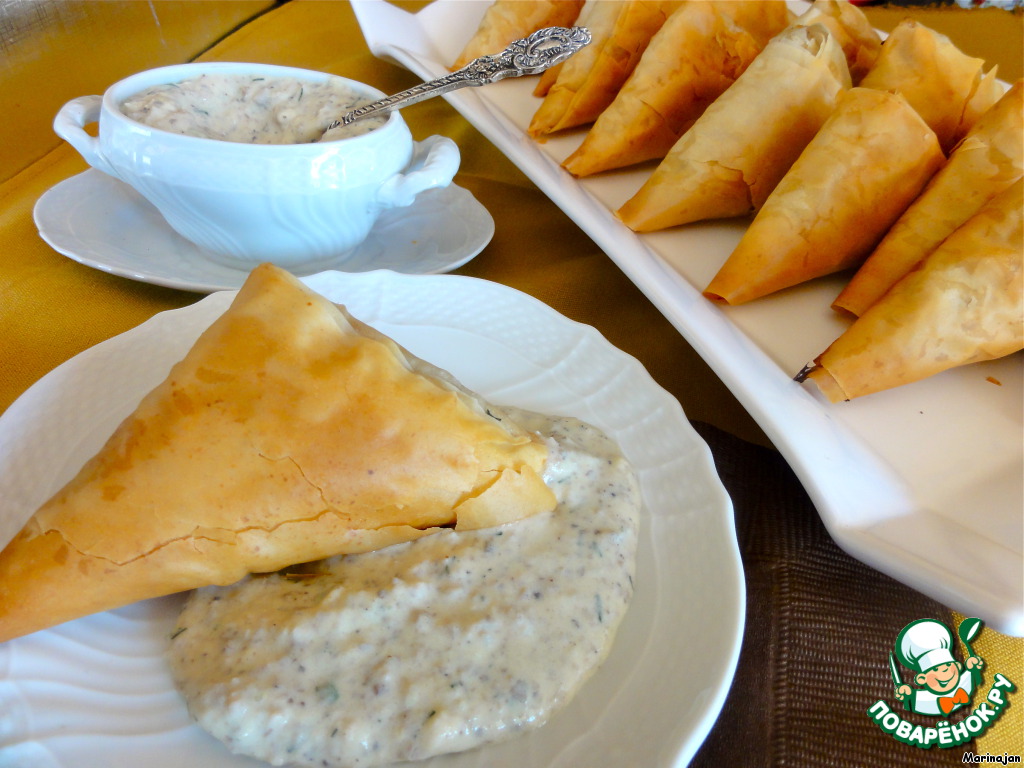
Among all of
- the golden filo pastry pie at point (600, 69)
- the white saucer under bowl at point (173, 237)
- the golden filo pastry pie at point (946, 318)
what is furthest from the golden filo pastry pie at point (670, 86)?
the golden filo pastry pie at point (946, 318)

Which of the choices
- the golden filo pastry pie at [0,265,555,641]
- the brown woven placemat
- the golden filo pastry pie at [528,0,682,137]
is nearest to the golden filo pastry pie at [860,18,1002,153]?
the golden filo pastry pie at [528,0,682,137]

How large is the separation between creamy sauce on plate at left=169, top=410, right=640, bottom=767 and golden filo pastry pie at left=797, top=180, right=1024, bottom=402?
0.38 meters

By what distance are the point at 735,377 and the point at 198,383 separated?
0.65 metres

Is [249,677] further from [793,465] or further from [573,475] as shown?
[793,465]

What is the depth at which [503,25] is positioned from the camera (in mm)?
1862

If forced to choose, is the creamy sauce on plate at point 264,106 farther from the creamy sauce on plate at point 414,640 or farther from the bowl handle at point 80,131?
the creamy sauce on plate at point 414,640

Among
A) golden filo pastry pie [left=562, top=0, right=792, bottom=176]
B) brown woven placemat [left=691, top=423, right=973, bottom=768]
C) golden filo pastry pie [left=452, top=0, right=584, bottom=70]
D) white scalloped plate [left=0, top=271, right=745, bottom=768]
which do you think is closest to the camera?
white scalloped plate [left=0, top=271, right=745, bottom=768]

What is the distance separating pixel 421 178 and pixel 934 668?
93 centimetres

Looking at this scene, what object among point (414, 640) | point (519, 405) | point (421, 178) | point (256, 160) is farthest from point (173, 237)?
point (414, 640)

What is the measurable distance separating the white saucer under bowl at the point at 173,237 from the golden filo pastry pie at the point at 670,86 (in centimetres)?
28

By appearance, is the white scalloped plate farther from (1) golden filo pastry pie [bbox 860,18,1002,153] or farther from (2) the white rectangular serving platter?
(1) golden filo pastry pie [bbox 860,18,1002,153]

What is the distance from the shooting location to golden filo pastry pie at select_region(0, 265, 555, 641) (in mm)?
641

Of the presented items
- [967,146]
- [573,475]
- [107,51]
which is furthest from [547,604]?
[107,51]

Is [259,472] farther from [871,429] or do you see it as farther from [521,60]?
[521,60]
